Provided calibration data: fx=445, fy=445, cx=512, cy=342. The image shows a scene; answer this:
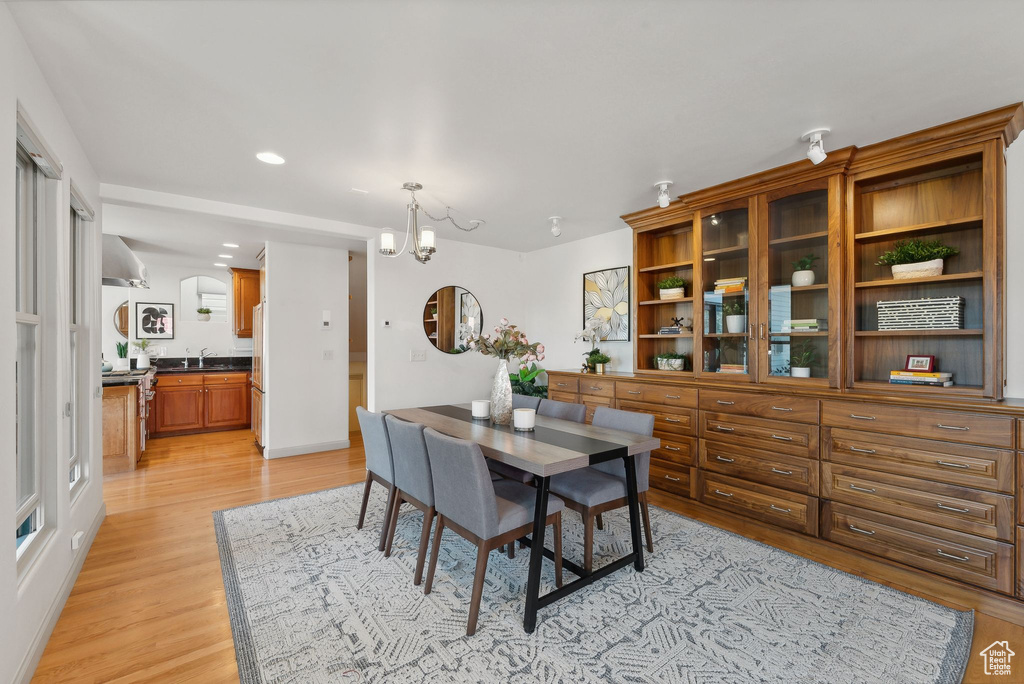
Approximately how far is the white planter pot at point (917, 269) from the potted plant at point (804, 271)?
→ 436mm

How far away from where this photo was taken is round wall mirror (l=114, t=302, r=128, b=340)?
6.27 meters

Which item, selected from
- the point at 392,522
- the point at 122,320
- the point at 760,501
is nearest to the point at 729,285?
the point at 760,501

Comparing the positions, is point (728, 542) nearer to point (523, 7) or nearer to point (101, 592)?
point (523, 7)

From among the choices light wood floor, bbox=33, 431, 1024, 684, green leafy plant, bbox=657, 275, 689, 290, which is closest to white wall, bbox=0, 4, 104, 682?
light wood floor, bbox=33, 431, 1024, 684

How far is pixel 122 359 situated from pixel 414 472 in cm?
556

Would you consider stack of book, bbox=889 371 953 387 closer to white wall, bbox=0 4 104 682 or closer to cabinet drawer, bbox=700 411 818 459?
cabinet drawer, bbox=700 411 818 459

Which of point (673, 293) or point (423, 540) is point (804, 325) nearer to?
point (673, 293)

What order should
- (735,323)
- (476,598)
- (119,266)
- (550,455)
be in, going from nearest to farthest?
(476,598), (550,455), (735,323), (119,266)

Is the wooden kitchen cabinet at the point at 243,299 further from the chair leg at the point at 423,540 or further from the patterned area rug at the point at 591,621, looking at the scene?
the chair leg at the point at 423,540

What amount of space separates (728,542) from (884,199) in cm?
245

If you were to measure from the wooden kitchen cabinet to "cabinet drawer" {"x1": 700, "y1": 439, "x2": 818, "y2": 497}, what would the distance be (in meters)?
6.07

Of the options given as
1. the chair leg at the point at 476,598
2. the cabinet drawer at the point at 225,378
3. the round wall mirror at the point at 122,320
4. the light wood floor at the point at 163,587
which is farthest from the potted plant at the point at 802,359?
the round wall mirror at the point at 122,320

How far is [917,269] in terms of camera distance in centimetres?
261

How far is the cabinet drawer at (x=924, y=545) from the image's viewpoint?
86.0 inches
